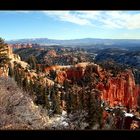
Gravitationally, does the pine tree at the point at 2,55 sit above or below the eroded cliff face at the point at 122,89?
above

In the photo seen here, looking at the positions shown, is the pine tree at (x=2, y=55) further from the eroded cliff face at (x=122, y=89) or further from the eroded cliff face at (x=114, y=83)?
the eroded cliff face at (x=122, y=89)

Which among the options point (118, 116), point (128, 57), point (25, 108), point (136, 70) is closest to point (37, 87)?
point (118, 116)

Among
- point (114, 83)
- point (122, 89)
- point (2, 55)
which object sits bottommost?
point (122, 89)

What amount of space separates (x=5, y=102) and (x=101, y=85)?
44.3m

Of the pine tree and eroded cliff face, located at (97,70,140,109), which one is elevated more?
the pine tree

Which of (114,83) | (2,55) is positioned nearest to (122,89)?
(114,83)

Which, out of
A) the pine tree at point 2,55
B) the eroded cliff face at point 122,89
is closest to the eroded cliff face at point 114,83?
→ the eroded cliff face at point 122,89

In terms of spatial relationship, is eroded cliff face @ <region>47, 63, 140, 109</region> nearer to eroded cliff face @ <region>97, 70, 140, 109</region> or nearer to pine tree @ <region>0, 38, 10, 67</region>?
eroded cliff face @ <region>97, 70, 140, 109</region>

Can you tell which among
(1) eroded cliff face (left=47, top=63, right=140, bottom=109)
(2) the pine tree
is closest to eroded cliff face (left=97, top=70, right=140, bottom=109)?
(1) eroded cliff face (left=47, top=63, right=140, bottom=109)

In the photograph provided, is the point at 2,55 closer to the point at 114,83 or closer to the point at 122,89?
the point at 114,83

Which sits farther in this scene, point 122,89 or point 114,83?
point 122,89

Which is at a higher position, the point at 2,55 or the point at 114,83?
the point at 2,55
